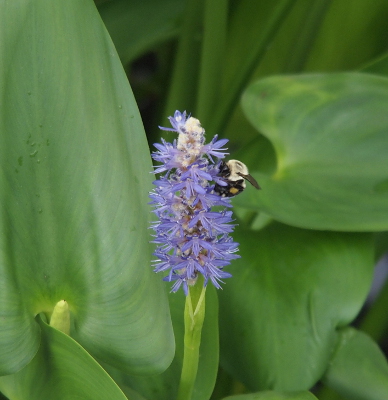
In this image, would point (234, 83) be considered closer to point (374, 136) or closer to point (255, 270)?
point (374, 136)

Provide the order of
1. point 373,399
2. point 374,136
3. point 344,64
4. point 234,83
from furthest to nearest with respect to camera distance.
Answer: point 344,64 < point 234,83 < point 374,136 < point 373,399

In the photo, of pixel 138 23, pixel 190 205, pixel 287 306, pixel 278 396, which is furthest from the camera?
pixel 138 23

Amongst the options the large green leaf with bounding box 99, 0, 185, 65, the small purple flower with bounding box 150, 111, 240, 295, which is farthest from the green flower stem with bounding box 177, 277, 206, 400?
the large green leaf with bounding box 99, 0, 185, 65

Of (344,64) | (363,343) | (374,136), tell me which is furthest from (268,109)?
(344,64)

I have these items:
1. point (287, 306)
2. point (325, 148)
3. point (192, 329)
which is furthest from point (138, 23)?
point (192, 329)

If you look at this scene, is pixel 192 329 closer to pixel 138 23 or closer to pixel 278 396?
pixel 278 396

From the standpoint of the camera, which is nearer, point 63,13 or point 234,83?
point 63,13

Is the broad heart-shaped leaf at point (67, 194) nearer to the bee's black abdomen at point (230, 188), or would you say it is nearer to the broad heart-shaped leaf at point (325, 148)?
the bee's black abdomen at point (230, 188)
